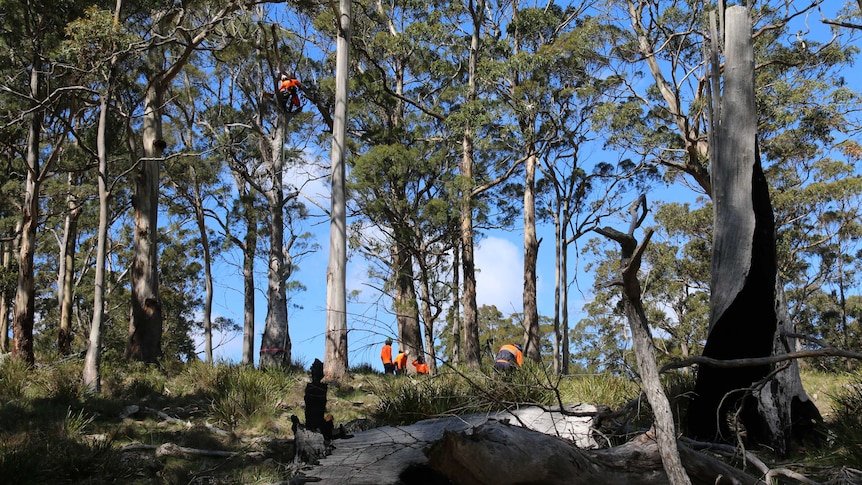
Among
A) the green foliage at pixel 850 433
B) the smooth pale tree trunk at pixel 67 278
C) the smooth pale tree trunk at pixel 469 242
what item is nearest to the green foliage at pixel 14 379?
the smooth pale tree trunk at pixel 67 278

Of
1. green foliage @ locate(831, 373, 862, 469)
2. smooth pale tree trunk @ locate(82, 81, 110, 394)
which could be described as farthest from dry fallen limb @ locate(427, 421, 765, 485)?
smooth pale tree trunk @ locate(82, 81, 110, 394)

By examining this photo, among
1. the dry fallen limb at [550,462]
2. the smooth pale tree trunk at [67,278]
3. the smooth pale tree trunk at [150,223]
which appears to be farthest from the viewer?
the smooth pale tree trunk at [67,278]

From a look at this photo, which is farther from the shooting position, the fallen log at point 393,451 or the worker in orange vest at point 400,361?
the worker in orange vest at point 400,361

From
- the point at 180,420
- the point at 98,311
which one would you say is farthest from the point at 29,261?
the point at 180,420

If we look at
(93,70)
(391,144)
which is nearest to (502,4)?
(391,144)

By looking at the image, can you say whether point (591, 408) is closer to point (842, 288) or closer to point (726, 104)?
point (726, 104)

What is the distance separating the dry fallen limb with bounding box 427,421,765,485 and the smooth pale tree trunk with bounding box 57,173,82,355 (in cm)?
1312

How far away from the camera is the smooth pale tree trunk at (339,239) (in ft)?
38.5

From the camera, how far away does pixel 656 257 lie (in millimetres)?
26438

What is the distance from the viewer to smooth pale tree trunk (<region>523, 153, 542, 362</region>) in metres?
18.7

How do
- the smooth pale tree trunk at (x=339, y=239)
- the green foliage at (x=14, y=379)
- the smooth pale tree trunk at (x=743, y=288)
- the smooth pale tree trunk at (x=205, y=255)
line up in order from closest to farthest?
1. the smooth pale tree trunk at (x=743, y=288)
2. the green foliage at (x=14, y=379)
3. the smooth pale tree trunk at (x=339, y=239)
4. the smooth pale tree trunk at (x=205, y=255)

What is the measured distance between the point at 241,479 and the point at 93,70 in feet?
25.4

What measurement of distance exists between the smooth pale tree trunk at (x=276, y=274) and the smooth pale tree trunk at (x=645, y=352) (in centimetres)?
1200

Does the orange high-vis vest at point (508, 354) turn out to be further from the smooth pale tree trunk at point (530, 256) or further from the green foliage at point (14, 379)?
the smooth pale tree trunk at point (530, 256)
